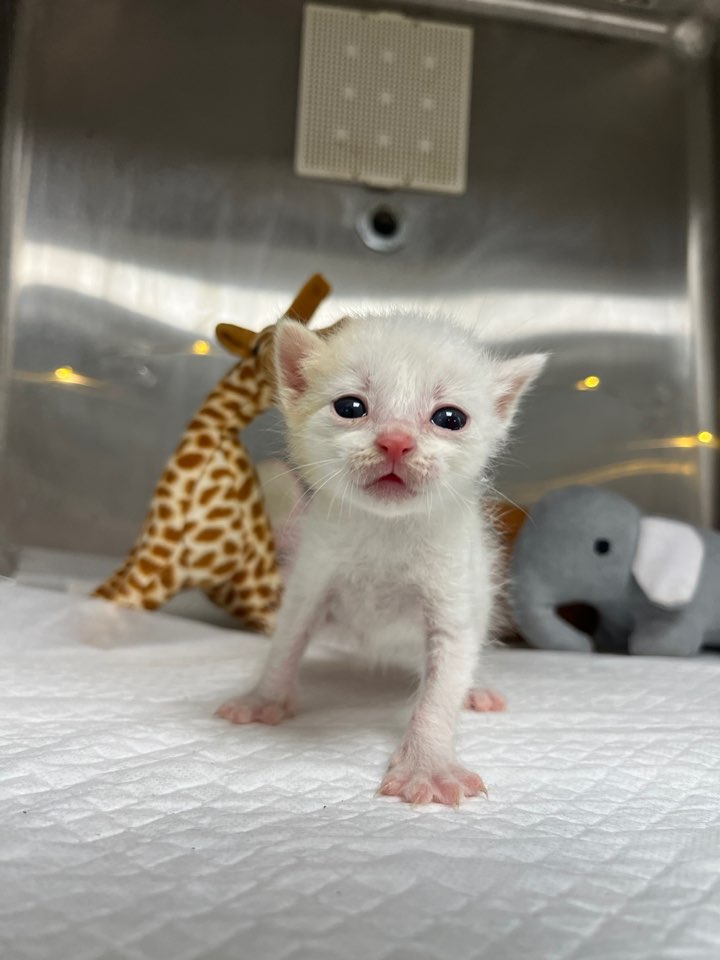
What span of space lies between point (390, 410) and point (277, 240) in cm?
141

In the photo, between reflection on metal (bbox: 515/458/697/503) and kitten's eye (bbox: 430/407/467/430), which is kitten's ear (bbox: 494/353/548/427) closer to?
kitten's eye (bbox: 430/407/467/430)

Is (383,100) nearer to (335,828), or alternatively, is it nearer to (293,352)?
(293,352)

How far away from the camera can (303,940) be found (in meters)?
0.51

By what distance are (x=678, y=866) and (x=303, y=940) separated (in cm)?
30

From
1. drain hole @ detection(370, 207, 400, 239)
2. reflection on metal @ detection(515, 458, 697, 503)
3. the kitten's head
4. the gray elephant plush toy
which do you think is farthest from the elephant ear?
drain hole @ detection(370, 207, 400, 239)

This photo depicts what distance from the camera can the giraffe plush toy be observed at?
1.58m

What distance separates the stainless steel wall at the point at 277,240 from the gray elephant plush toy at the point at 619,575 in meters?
0.49

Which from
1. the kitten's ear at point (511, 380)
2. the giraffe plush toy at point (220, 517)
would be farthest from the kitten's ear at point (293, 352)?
the giraffe plush toy at point (220, 517)

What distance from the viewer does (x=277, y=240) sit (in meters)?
2.13

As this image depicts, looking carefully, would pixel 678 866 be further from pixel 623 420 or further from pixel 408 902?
pixel 623 420

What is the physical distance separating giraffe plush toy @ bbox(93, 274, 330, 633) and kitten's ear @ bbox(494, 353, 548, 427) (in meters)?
0.60

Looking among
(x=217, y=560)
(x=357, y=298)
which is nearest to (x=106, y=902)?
(x=217, y=560)

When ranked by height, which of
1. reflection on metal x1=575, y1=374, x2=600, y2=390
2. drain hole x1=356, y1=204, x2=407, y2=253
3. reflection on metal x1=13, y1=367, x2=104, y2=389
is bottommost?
reflection on metal x1=13, y1=367, x2=104, y2=389

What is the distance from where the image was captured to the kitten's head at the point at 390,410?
32.4 inches
